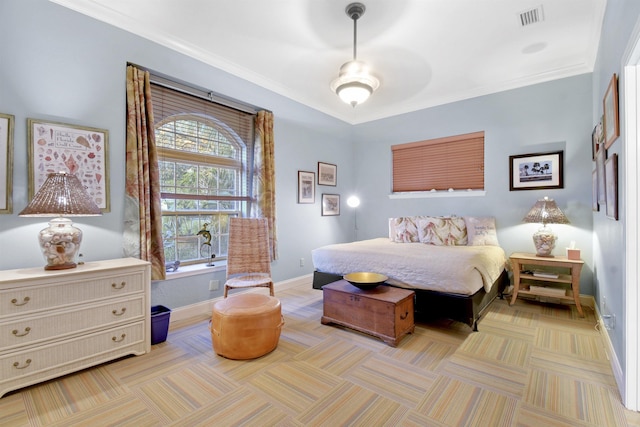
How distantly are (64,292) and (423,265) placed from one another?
282 cm

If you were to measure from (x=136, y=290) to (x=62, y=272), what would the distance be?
0.49 meters

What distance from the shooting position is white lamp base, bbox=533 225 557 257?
11.2ft

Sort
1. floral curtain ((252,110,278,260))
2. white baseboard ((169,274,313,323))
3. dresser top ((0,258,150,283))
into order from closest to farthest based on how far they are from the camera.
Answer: dresser top ((0,258,150,283)), white baseboard ((169,274,313,323)), floral curtain ((252,110,278,260))

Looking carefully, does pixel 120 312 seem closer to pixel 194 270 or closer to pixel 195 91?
pixel 194 270

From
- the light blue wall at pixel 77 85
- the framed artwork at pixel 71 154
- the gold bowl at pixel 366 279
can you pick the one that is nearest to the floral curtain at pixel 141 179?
the light blue wall at pixel 77 85

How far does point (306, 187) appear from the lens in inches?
178

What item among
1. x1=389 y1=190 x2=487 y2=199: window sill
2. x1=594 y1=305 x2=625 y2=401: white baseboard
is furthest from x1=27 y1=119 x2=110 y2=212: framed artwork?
x1=389 y1=190 x2=487 y2=199: window sill

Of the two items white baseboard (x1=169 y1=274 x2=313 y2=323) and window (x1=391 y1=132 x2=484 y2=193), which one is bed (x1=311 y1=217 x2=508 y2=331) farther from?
white baseboard (x1=169 y1=274 x2=313 y2=323)

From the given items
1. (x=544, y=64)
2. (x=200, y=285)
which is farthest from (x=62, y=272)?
(x=544, y=64)

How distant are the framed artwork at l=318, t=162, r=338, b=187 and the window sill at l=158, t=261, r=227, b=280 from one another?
6.70 ft

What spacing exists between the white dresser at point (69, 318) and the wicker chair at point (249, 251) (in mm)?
1010

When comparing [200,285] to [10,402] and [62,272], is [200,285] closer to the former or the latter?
[62,272]

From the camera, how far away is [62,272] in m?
2.04

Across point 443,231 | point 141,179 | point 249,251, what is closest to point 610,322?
point 443,231
